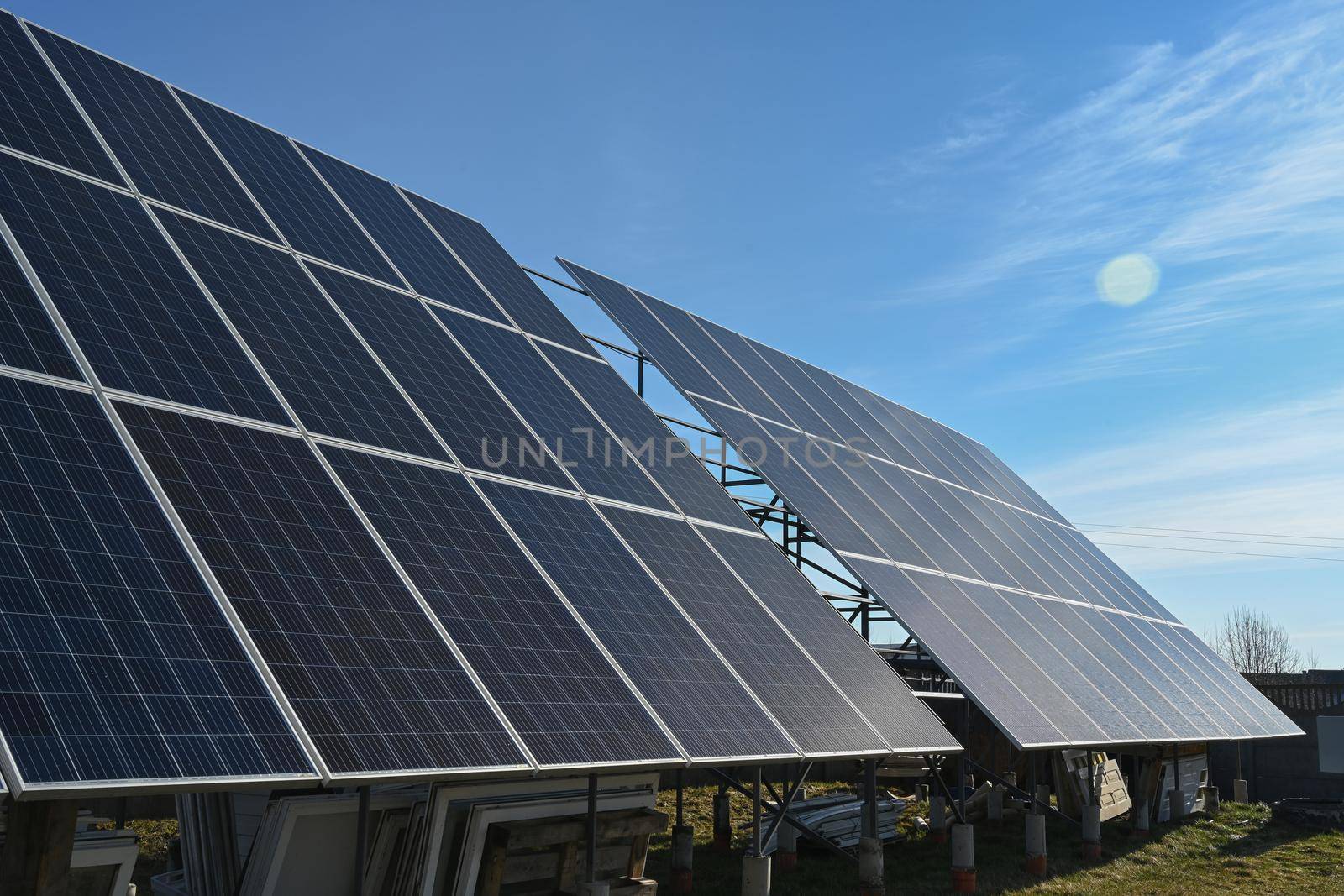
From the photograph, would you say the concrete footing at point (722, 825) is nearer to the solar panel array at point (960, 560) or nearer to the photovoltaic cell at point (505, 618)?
the solar panel array at point (960, 560)

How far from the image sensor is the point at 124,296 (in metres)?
11.6

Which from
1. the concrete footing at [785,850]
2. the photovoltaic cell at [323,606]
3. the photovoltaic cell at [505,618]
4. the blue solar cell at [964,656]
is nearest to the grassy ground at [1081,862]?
the concrete footing at [785,850]

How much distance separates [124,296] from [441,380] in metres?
4.23

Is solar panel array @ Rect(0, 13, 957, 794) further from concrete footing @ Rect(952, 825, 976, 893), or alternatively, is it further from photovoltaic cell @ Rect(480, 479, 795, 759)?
concrete footing @ Rect(952, 825, 976, 893)

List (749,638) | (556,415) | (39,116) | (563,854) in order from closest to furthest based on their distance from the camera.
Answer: (563,854)
(39,116)
(749,638)
(556,415)

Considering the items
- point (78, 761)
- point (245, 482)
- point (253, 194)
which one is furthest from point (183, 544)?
point (253, 194)

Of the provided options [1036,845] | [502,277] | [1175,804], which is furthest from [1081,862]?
[502,277]

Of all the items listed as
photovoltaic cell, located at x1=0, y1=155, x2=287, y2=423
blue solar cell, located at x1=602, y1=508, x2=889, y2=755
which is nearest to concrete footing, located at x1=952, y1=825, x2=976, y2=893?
blue solar cell, located at x1=602, y1=508, x2=889, y2=755

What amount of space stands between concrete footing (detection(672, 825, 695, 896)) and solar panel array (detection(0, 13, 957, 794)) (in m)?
4.26

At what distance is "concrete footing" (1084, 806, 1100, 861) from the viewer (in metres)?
23.2

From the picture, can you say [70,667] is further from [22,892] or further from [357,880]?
[357,880]

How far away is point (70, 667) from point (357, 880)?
334 cm

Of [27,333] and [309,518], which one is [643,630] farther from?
[27,333]

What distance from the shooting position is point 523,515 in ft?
43.1
